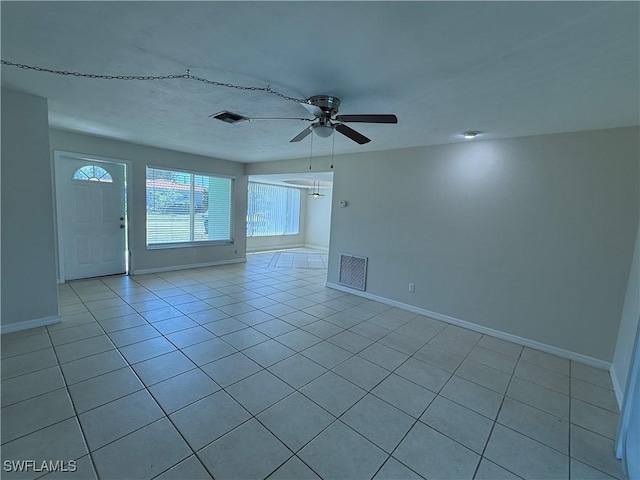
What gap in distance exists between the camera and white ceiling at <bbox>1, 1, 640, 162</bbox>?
139cm

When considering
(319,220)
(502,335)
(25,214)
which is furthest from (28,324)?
(319,220)

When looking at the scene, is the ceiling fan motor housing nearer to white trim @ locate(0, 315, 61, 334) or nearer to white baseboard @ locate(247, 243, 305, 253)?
white trim @ locate(0, 315, 61, 334)

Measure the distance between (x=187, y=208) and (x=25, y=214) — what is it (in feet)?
10.7

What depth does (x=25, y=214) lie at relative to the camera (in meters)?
2.86

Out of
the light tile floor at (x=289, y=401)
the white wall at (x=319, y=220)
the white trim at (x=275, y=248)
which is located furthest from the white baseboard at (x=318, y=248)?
the light tile floor at (x=289, y=401)

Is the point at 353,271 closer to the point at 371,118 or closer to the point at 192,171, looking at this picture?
the point at 371,118

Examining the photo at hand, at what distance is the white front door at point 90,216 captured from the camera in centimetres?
459

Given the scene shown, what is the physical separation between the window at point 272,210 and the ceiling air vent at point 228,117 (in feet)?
17.0

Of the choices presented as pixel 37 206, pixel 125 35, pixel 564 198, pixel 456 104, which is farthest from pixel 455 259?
pixel 37 206

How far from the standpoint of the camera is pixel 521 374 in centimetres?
271

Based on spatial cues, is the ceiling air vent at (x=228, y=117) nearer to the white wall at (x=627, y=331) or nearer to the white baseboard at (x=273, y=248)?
the white wall at (x=627, y=331)

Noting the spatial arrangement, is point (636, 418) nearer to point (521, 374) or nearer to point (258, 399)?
point (521, 374)

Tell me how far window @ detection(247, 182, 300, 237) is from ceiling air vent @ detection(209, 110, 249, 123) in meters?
5.19

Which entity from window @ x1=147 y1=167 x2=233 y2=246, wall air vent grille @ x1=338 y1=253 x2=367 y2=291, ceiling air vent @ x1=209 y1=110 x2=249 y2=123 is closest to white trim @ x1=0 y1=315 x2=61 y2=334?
window @ x1=147 y1=167 x2=233 y2=246
